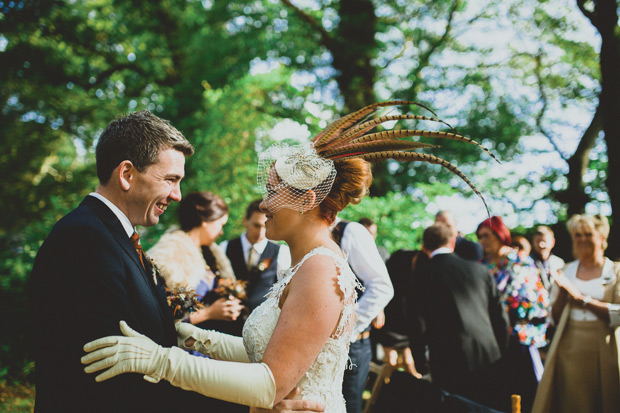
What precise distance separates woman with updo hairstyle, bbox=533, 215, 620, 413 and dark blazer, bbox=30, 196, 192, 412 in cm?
423

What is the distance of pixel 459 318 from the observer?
4441 millimetres

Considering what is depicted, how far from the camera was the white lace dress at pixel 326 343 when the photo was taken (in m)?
2.14

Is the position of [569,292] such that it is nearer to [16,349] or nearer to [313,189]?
[313,189]

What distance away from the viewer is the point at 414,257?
6.20 meters

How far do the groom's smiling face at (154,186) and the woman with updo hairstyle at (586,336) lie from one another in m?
4.17

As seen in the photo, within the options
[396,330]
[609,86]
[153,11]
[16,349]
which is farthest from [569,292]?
[153,11]

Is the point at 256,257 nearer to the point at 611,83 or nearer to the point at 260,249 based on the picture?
the point at 260,249

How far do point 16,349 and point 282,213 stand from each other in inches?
273

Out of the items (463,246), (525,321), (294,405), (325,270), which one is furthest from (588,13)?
(294,405)

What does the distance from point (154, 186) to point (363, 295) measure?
2.43 metres

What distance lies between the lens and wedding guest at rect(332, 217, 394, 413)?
3.96 metres

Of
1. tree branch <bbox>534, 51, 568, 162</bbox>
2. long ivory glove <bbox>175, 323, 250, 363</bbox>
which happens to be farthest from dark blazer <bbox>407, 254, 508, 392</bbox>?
tree branch <bbox>534, 51, 568, 162</bbox>

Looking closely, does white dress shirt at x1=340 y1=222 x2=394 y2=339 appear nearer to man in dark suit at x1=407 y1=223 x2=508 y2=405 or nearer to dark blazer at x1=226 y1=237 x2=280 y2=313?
man in dark suit at x1=407 y1=223 x2=508 y2=405

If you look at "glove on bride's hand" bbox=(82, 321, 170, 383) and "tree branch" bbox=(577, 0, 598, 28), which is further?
"tree branch" bbox=(577, 0, 598, 28)
